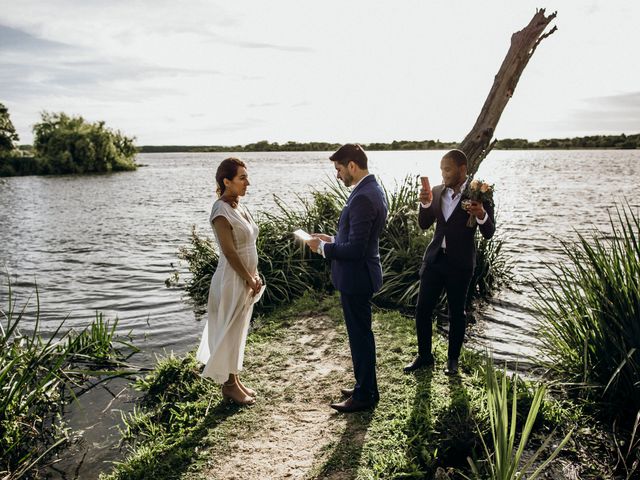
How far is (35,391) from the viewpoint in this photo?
392 centimetres

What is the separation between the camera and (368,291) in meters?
3.71

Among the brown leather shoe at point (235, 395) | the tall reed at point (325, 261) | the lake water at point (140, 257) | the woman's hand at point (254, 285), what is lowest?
the lake water at point (140, 257)

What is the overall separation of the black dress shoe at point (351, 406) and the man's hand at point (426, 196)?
1.95 meters

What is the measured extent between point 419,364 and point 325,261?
3.88 metres

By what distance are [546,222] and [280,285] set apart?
15.4 m

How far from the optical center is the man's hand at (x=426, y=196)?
14.3ft

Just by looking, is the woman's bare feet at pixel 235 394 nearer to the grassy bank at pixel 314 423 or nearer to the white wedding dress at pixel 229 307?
the grassy bank at pixel 314 423

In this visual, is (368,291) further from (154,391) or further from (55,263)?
(55,263)

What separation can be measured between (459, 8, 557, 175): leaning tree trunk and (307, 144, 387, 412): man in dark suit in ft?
14.0

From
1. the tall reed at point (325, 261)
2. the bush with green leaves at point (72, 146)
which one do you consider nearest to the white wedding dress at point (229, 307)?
the tall reed at point (325, 261)

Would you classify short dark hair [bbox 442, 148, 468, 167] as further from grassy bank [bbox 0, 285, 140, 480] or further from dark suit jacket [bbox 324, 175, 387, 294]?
grassy bank [bbox 0, 285, 140, 480]

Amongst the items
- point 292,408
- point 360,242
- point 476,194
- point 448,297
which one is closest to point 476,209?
point 476,194

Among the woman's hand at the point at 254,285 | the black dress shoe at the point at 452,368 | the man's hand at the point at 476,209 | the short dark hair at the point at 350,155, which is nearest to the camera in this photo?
the short dark hair at the point at 350,155

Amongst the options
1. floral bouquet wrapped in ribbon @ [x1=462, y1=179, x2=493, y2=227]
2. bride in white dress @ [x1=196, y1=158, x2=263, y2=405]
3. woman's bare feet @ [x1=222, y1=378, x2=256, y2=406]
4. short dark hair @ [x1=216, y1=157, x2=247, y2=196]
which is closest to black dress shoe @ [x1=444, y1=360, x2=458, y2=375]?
floral bouquet wrapped in ribbon @ [x1=462, y1=179, x2=493, y2=227]
